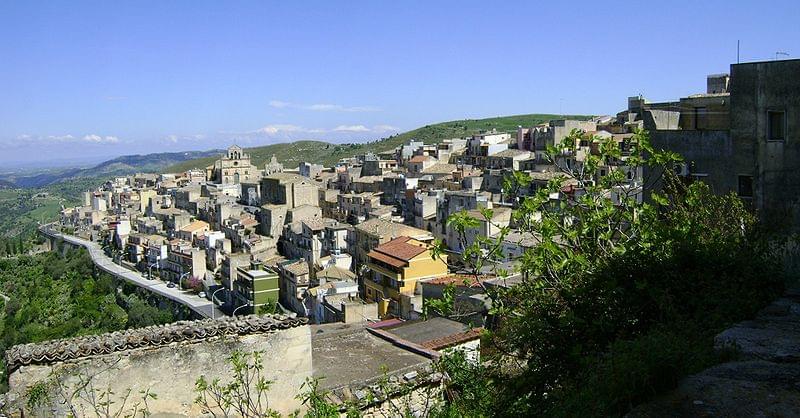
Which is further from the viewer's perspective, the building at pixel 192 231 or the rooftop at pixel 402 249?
the building at pixel 192 231

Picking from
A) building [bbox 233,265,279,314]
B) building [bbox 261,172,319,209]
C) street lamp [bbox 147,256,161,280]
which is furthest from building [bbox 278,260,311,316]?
street lamp [bbox 147,256,161,280]

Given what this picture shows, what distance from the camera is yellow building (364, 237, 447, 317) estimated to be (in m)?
28.2

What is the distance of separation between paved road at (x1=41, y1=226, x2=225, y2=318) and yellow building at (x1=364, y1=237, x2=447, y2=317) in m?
12.2

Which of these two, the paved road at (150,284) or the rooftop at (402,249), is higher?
the rooftop at (402,249)

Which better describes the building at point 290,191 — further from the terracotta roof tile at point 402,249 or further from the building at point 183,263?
the terracotta roof tile at point 402,249

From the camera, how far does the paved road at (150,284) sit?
4153 cm

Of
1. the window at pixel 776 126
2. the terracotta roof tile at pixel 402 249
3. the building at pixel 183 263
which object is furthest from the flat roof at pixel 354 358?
the building at pixel 183 263

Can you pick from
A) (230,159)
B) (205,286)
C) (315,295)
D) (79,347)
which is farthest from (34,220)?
(79,347)

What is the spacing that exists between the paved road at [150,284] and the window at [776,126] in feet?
111

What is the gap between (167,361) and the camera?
7094 millimetres

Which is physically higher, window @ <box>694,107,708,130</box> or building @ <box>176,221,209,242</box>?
window @ <box>694,107,708,130</box>

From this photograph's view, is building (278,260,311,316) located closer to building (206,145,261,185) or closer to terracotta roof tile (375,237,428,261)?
terracotta roof tile (375,237,428,261)

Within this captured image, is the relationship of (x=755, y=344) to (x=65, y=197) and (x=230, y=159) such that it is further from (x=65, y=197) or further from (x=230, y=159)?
(x=65, y=197)

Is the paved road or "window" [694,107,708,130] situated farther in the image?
the paved road
